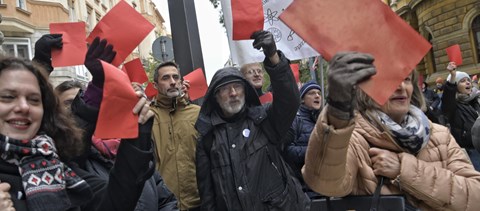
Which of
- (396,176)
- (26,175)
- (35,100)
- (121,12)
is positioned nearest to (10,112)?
(35,100)

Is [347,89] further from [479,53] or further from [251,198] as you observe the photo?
[479,53]

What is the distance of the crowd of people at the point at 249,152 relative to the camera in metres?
1.67

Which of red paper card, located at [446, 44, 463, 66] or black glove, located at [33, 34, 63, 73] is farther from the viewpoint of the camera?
red paper card, located at [446, 44, 463, 66]

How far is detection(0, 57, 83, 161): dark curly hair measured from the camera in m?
1.89

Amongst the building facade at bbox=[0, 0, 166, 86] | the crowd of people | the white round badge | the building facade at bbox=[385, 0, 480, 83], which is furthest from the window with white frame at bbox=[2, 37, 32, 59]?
the white round badge

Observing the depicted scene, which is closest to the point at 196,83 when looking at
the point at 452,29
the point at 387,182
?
the point at 387,182

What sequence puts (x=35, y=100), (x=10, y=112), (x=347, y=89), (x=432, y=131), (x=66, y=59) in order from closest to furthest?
1. (x=347, y=89)
2. (x=10, y=112)
3. (x=35, y=100)
4. (x=432, y=131)
5. (x=66, y=59)

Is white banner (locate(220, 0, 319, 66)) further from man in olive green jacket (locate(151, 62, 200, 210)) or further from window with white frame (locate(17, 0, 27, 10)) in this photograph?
window with white frame (locate(17, 0, 27, 10))

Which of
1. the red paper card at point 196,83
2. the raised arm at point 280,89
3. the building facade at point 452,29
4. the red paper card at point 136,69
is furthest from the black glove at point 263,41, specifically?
the building facade at point 452,29

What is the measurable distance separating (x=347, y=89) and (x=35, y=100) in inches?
48.3

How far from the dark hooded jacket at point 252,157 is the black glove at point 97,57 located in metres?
1.04

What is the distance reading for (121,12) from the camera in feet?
8.40

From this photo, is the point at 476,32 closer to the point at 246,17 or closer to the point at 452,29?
the point at 452,29

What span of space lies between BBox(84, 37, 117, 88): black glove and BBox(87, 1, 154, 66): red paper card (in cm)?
12
